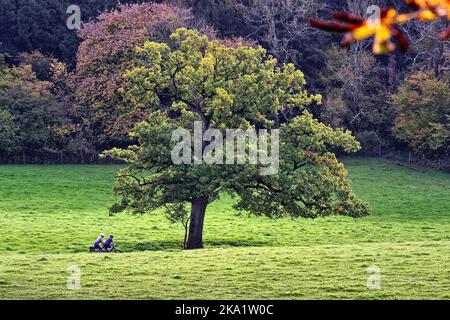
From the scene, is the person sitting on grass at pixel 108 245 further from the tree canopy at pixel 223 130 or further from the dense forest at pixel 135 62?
the dense forest at pixel 135 62

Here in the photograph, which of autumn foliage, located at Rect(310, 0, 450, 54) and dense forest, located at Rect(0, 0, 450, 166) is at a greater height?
dense forest, located at Rect(0, 0, 450, 166)

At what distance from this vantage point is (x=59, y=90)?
53.6 metres

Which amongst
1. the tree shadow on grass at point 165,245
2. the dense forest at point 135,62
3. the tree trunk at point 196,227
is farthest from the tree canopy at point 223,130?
the dense forest at point 135,62

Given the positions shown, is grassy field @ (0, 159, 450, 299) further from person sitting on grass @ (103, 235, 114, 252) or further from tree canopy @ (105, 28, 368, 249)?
tree canopy @ (105, 28, 368, 249)

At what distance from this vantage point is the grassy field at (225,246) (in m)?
16.9

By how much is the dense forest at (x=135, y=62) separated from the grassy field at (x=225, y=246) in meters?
2.66

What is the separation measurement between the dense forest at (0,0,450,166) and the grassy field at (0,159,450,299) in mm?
2658

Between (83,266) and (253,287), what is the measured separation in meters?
4.91

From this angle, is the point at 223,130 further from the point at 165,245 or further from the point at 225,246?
the point at 165,245

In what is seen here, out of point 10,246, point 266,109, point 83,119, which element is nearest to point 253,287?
point 266,109

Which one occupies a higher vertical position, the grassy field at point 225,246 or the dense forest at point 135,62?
the dense forest at point 135,62

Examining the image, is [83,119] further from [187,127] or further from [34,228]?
[187,127]

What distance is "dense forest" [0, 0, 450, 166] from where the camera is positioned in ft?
166

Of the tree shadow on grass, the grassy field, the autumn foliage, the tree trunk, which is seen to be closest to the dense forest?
the grassy field
